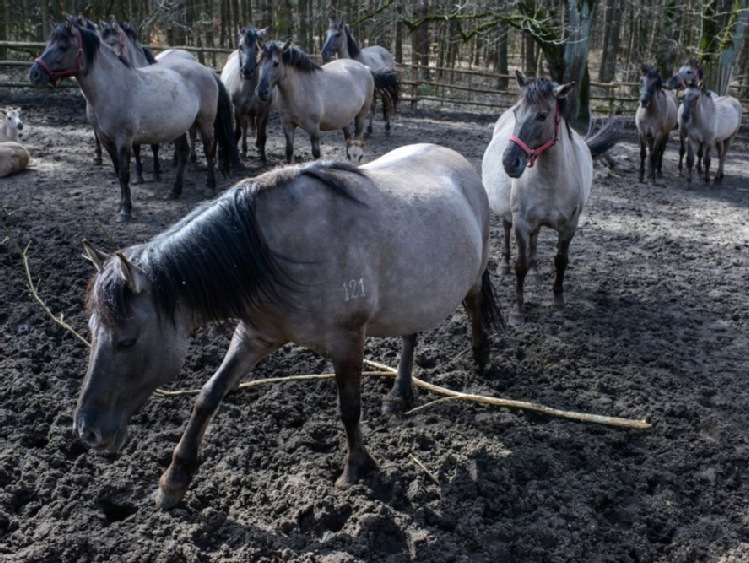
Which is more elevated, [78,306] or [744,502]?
[78,306]

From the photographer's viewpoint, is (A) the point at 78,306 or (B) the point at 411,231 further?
(A) the point at 78,306

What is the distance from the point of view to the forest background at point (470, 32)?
16.0 m

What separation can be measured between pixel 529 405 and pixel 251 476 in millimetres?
1707

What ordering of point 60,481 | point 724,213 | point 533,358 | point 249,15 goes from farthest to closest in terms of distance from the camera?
1. point 249,15
2. point 724,213
3. point 533,358
4. point 60,481

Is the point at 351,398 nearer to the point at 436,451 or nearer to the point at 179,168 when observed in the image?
the point at 436,451

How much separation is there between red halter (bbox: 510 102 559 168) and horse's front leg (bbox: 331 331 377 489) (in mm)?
2395

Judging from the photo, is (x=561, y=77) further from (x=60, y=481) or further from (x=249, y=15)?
(x=60, y=481)

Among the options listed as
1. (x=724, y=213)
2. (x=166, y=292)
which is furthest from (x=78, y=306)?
(x=724, y=213)

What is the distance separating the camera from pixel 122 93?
7.52 meters

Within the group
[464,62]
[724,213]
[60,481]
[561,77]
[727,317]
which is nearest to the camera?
[60,481]

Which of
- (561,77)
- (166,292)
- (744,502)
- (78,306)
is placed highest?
(561,77)

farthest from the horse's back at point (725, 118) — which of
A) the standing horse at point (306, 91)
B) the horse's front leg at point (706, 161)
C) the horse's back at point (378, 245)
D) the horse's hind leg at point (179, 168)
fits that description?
the horse's back at point (378, 245)

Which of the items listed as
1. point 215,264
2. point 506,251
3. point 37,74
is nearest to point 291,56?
point 37,74

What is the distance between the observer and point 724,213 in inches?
369
